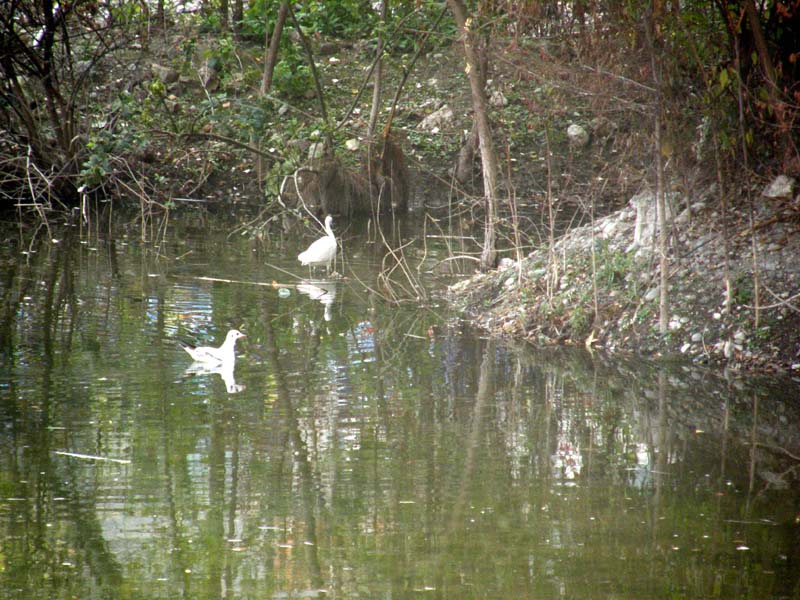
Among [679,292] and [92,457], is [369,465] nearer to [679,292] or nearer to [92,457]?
[92,457]

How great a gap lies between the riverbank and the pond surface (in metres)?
0.49

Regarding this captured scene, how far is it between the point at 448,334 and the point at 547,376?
1978 mm

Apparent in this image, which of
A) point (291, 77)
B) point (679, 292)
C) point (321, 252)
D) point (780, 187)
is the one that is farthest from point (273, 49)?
point (780, 187)

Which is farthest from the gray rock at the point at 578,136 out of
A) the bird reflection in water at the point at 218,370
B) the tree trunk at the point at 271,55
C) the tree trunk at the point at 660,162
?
the bird reflection in water at the point at 218,370

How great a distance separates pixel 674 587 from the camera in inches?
215

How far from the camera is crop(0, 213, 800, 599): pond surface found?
5.53 m

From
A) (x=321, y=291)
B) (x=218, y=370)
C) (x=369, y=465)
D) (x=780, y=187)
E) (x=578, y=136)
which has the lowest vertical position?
(x=369, y=465)

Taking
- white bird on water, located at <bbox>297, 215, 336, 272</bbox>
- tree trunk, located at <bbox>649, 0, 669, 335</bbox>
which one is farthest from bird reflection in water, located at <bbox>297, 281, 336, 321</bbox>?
tree trunk, located at <bbox>649, 0, 669, 335</bbox>

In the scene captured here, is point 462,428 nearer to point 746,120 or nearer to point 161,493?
point 161,493

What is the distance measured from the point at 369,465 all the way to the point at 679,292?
516 cm

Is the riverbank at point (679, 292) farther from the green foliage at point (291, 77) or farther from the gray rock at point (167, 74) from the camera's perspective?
the gray rock at point (167, 74)

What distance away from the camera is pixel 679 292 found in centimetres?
1095

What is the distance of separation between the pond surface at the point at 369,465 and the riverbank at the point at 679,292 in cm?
49

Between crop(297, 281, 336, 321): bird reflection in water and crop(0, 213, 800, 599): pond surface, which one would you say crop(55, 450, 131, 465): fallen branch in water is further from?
crop(297, 281, 336, 321): bird reflection in water
